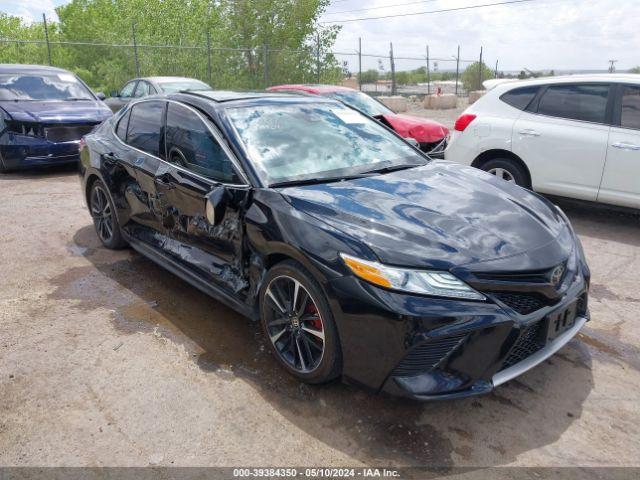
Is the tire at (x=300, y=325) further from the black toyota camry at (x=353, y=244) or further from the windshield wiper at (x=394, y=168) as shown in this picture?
the windshield wiper at (x=394, y=168)

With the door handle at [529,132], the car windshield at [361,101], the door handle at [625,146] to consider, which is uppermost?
the car windshield at [361,101]

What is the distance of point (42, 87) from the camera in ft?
31.0

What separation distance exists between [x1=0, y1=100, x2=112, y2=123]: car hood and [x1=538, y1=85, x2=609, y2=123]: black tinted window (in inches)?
271

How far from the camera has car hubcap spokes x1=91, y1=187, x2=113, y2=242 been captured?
514 centimetres

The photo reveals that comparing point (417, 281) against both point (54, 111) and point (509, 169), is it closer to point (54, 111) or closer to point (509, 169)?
point (509, 169)

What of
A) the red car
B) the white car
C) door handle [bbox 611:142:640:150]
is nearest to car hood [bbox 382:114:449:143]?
the red car

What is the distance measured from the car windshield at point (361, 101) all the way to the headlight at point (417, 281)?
7.17 meters

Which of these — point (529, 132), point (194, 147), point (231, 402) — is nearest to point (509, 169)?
point (529, 132)

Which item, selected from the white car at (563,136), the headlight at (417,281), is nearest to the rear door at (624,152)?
the white car at (563,136)

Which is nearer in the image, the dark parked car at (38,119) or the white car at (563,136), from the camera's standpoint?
the white car at (563,136)

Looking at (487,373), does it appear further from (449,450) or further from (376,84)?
(376,84)

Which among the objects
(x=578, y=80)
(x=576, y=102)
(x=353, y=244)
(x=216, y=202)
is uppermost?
(x=578, y=80)

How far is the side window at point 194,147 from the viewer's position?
3.46 metres

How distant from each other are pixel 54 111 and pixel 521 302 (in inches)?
331
